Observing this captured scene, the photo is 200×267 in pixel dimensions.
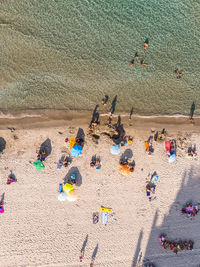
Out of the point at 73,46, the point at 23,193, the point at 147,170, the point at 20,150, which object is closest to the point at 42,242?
the point at 23,193

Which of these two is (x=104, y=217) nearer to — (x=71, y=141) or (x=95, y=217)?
(x=95, y=217)

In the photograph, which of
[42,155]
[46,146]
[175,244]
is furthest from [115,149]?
[175,244]

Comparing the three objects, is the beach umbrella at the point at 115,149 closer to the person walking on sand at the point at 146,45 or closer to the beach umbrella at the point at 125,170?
the beach umbrella at the point at 125,170

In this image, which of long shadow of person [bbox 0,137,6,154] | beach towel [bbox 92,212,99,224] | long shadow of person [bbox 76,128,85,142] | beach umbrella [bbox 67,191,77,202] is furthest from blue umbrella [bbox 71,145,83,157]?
long shadow of person [bbox 0,137,6,154]

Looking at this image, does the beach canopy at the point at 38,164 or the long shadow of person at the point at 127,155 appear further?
the long shadow of person at the point at 127,155

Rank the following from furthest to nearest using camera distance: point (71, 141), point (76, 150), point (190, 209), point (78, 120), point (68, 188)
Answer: point (190, 209)
point (78, 120)
point (71, 141)
point (68, 188)
point (76, 150)

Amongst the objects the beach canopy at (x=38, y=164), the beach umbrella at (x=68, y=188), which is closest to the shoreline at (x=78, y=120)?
the beach canopy at (x=38, y=164)
